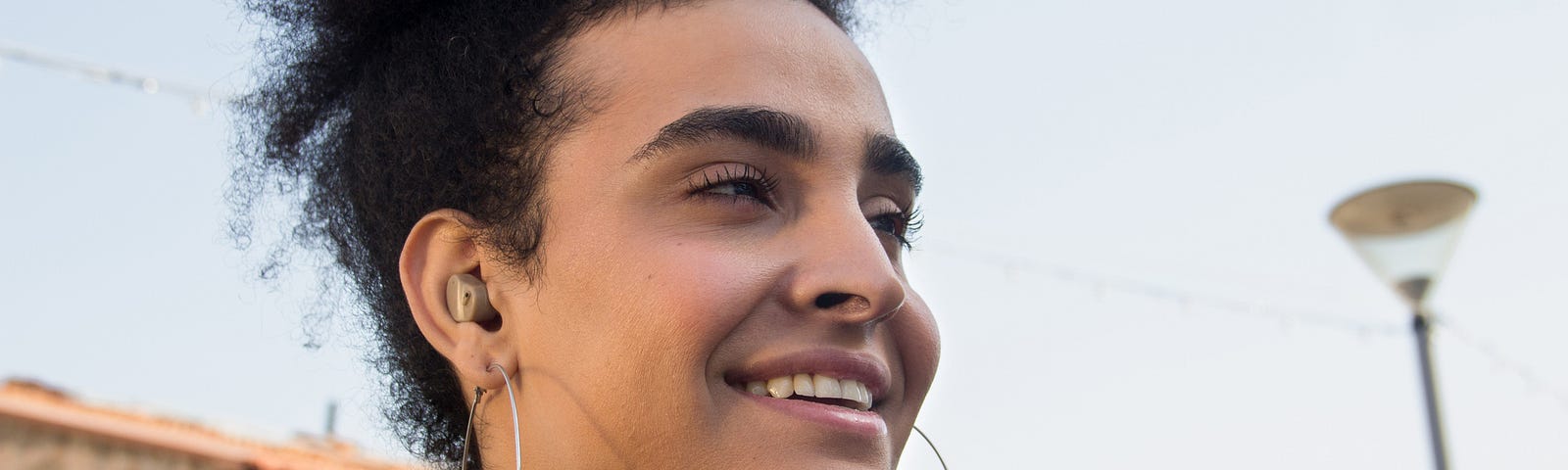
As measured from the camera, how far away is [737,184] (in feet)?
6.06

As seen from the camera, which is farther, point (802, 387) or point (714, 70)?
point (714, 70)

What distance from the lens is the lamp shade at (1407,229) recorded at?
6.04m

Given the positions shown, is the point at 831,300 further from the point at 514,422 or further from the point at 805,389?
the point at 514,422

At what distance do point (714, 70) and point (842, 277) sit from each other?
36 centimetres

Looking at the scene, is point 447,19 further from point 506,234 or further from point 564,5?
point 506,234

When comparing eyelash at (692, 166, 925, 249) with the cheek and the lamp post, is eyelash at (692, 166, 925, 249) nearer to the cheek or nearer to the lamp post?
the cheek

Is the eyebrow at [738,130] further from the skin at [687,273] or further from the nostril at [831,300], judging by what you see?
the nostril at [831,300]

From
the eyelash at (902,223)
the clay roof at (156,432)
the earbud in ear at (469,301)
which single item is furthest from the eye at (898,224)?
the clay roof at (156,432)

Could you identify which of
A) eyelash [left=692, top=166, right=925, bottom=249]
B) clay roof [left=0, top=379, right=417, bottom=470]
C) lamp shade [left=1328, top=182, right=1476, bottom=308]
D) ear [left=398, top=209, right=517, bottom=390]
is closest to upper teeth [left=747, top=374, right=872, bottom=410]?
eyelash [left=692, top=166, right=925, bottom=249]

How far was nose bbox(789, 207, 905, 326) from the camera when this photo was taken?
1736 mm

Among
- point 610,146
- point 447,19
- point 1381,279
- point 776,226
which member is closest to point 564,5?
point 447,19

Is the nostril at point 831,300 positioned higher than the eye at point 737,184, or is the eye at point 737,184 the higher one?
the eye at point 737,184

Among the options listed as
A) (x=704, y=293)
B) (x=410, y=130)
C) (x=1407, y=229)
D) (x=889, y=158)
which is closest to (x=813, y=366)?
(x=704, y=293)

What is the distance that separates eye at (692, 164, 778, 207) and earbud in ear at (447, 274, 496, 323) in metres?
0.35
